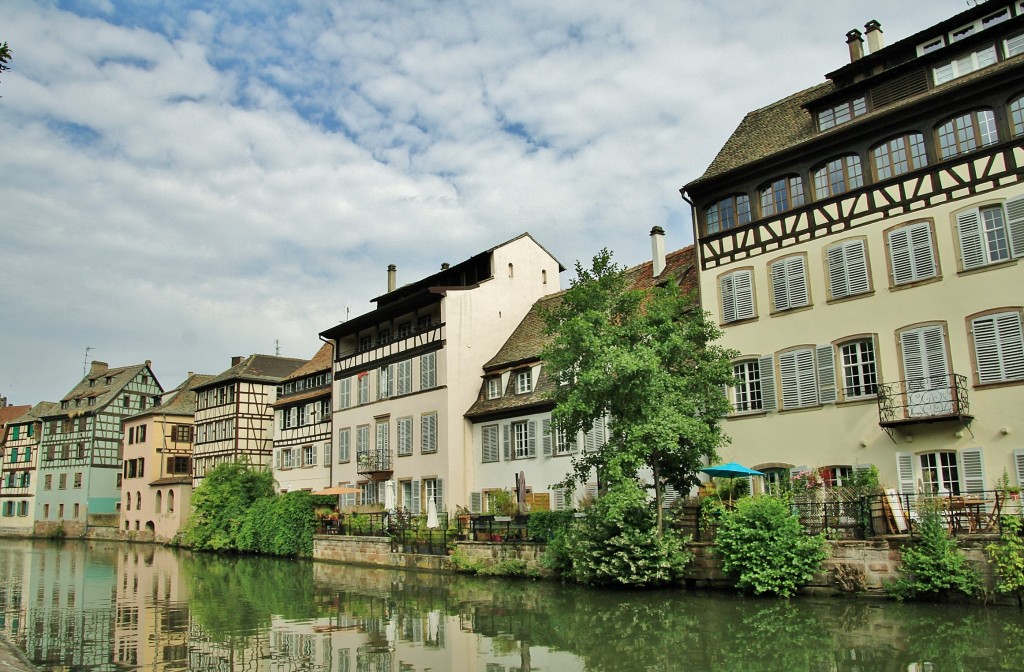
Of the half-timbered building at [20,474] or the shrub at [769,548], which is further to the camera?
the half-timbered building at [20,474]

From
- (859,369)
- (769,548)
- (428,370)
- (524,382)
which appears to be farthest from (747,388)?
(428,370)

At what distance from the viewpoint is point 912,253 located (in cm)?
2088

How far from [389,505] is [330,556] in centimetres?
308

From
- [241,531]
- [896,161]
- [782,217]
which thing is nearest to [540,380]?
[782,217]

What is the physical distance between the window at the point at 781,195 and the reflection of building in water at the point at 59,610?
19010 mm

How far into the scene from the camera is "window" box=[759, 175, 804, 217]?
924 inches

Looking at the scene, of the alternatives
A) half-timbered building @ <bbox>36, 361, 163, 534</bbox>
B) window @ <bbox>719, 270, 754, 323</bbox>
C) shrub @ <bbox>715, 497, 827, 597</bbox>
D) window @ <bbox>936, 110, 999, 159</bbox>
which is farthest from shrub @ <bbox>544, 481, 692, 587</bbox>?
half-timbered building @ <bbox>36, 361, 163, 534</bbox>

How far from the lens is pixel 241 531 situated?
4134cm

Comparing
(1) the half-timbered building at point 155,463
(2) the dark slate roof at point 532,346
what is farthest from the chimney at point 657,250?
(1) the half-timbered building at point 155,463

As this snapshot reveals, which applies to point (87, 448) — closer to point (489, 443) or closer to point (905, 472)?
point (489, 443)

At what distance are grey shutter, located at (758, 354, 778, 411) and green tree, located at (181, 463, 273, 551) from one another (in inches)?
1112

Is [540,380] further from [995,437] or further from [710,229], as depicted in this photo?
[995,437]

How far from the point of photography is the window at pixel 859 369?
21.3 m

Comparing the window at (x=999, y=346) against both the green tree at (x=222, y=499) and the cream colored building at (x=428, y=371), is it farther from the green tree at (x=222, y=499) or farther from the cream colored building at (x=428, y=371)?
the green tree at (x=222, y=499)
